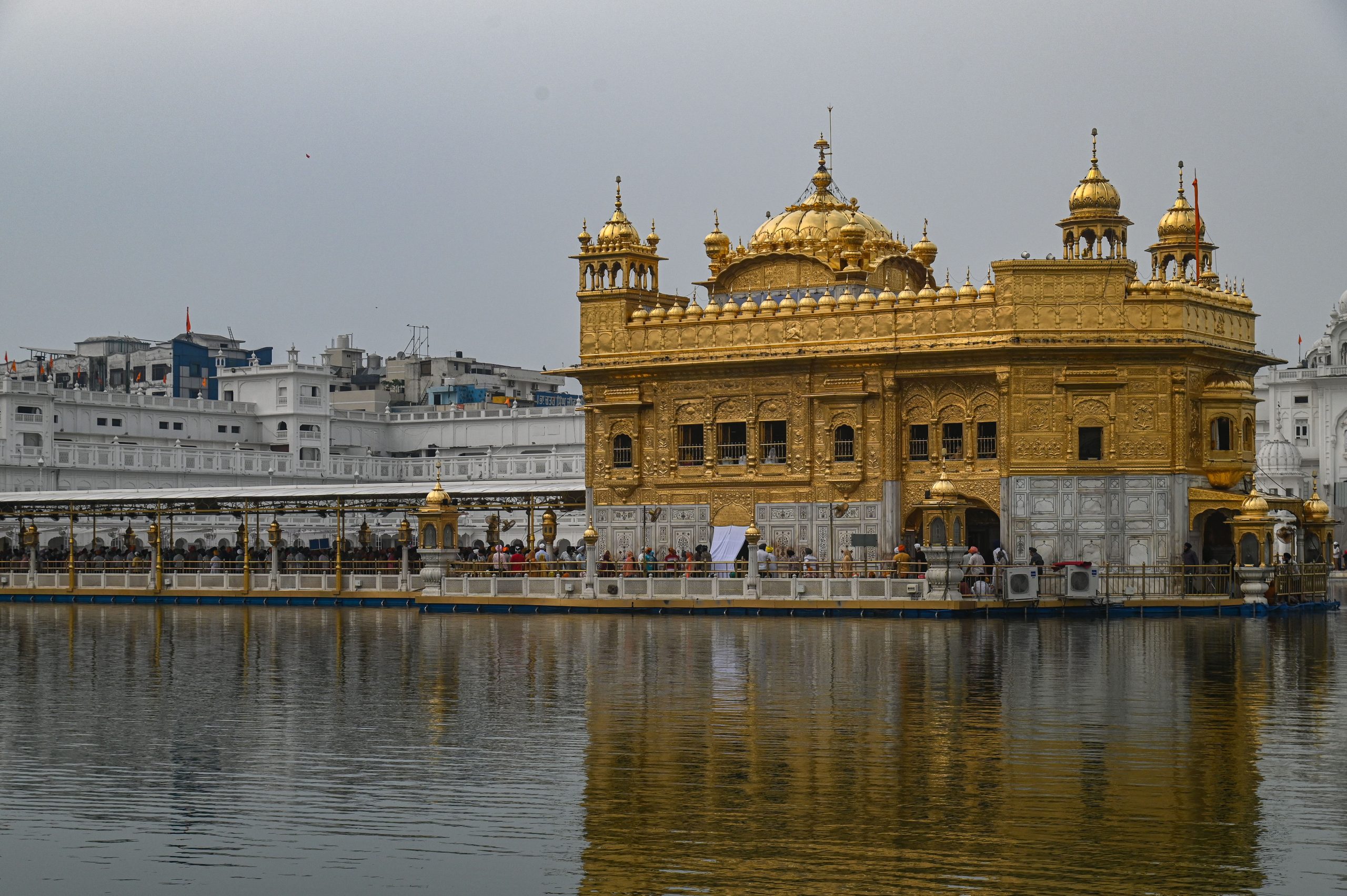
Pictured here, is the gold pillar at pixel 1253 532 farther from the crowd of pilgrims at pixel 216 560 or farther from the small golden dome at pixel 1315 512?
the crowd of pilgrims at pixel 216 560

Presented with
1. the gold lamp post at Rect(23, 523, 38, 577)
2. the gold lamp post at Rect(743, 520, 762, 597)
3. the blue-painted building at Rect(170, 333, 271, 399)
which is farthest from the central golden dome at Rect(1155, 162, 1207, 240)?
the blue-painted building at Rect(170, 333, 271, 399)

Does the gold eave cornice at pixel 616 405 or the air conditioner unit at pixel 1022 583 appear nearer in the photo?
the air conditioner unit at pixel 1022 583

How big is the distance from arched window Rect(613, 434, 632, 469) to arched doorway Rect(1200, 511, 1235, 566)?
46.9 ft

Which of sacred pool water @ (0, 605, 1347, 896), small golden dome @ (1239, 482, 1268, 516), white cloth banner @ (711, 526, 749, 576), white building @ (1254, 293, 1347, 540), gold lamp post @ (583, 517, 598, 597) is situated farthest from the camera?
white building @ (1254, 293, 1347, 540)

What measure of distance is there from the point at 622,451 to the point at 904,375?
8.23 metres

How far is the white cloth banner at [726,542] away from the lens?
153 ft

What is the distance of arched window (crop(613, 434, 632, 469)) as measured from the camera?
161 ft

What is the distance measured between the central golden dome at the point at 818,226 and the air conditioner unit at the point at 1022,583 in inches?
517

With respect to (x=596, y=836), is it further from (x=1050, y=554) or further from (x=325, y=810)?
(x=1050, y=554)

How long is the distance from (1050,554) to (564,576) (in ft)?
36.2

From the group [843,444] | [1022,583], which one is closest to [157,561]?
[843,444]

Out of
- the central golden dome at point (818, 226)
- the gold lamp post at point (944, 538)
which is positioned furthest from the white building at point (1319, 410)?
the gold lamp post at point (944, 538)

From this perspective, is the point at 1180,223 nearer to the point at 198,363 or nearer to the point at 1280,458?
the point at 1280,458

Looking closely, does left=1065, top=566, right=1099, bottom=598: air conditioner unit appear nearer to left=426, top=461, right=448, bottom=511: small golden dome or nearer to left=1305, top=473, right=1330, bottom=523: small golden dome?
left=1305, top=473, right=1330, bottom=523: small golden dome
